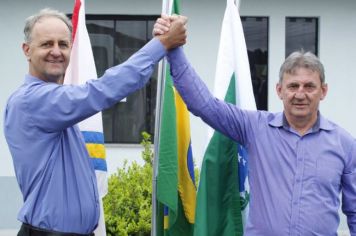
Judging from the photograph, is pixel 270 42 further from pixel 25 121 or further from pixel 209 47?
pixel 25 121

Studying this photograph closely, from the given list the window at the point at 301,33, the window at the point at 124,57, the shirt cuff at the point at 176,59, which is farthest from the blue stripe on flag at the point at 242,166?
the window at the point at 301,33

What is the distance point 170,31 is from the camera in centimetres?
279

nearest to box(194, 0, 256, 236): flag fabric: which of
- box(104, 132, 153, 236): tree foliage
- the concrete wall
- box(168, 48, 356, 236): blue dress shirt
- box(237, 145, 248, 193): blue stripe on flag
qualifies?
box(237, 145, 248, 193): blue stripe on flag

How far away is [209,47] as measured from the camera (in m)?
7.75

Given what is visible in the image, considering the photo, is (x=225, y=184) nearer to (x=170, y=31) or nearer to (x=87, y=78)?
(x=87, y=78)

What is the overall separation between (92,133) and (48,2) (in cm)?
425

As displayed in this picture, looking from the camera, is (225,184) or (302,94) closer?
(302,94)

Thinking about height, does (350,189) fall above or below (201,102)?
below

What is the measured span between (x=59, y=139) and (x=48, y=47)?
42 cm

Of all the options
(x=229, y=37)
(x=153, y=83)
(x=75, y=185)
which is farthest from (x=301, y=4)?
(x=75, y=185)

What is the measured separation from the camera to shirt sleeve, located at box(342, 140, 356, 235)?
3.01 m

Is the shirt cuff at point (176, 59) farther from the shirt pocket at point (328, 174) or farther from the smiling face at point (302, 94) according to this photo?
the shirt pocket at point (328, 174)

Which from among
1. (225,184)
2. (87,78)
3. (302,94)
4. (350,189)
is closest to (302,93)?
(302,94)

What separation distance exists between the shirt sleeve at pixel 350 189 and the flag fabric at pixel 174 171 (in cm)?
111
